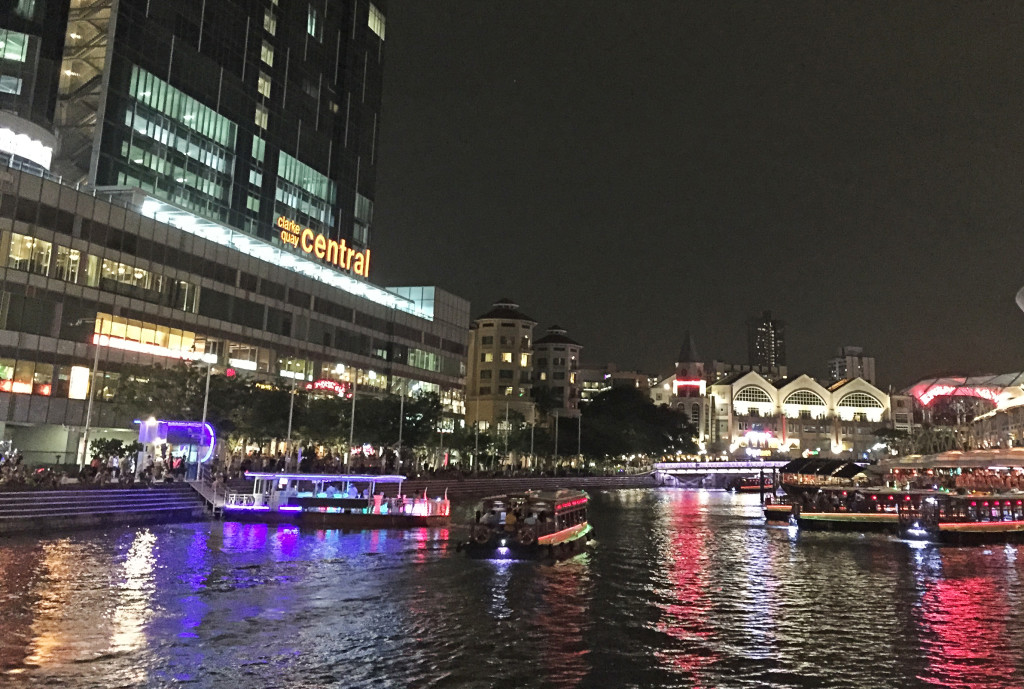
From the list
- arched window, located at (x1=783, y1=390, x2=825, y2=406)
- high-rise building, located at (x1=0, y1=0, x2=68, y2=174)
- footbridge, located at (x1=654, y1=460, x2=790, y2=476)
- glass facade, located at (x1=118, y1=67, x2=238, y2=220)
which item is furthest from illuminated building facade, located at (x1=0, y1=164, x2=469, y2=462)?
arched window, located at (x1=783, y1=390, x2=825, y2=406)

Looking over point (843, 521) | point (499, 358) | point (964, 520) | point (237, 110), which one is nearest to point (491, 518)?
point (964, 520)

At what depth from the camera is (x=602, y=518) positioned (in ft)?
194

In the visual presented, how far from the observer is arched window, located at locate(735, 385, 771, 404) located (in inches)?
7643

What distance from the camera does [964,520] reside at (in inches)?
1893

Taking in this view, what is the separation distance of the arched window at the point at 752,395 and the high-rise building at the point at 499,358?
212ft

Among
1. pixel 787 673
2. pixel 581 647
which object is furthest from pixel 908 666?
pixel 581 647

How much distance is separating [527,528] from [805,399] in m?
176

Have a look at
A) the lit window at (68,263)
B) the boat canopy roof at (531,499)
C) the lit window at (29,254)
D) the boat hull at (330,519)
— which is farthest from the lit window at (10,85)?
the boat canopy roof at (531,499)

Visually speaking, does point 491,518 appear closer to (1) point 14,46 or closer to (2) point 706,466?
(1) point 14,46

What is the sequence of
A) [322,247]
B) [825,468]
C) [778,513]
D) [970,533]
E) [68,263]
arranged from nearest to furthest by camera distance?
[970,533], [68,263], [778,513], [825,468], [322,247]

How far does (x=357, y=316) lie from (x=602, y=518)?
45.6m

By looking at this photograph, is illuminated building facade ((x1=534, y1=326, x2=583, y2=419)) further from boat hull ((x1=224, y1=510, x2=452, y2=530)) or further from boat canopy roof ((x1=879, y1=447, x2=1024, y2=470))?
boat hull ((x1=224, y1=510, x2=452, y2=530))

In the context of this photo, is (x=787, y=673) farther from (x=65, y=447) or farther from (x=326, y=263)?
(x=326, y=263)

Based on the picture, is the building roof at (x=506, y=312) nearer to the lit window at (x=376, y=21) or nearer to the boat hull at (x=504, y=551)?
the lit window at (x=376, y=21)
